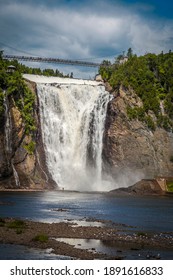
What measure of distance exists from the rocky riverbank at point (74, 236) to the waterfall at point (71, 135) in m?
59.0

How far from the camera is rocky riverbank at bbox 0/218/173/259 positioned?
3309 cm

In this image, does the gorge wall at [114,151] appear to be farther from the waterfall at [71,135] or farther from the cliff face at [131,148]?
the waterfall at [71,135]

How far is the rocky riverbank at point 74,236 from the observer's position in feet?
109

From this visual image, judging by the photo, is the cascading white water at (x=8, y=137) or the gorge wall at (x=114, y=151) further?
the gorge wall at (x=114, y=151)

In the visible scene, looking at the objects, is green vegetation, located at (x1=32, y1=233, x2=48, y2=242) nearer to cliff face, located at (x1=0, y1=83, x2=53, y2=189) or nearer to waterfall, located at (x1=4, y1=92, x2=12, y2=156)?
cliff face, located at (x1=0, y1=83, x2=53, y2=189)

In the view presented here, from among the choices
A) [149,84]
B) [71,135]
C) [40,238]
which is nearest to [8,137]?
[71,135]

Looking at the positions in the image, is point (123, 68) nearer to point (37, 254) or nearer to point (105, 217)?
point (105, 217)

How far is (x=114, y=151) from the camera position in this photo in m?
109

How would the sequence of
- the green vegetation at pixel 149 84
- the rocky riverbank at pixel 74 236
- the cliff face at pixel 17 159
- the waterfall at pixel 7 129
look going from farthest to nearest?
the green vegetation at pixel 149 84
the waterfall at pixel 7 129
the cliff face at pixel 17 159
the rocky riverbank at pixel 74 236

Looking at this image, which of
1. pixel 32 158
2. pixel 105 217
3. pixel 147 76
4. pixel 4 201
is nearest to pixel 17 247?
pixel 105 217

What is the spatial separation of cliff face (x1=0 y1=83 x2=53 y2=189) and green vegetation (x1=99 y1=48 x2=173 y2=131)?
980 inches

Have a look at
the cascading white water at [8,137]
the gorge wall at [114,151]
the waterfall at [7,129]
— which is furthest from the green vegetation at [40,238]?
the waterfall at [7,129]

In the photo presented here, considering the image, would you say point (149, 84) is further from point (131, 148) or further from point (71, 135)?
point (71, 135)

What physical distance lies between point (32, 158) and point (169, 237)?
202ft
